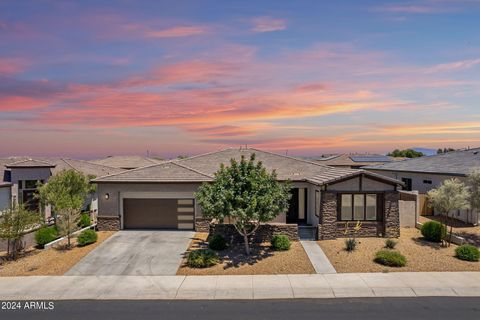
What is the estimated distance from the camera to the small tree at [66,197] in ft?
68.9

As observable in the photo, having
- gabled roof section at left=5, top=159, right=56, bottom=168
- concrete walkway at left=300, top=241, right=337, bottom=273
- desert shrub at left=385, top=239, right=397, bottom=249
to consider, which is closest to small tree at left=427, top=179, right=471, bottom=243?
desert shrub at left=385, top=239, right=397, bottom=249

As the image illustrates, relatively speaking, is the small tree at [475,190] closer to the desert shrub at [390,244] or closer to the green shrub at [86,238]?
the desert shrub at [390,244]

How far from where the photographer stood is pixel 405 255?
60.8 ft

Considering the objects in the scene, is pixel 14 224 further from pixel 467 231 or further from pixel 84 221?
pixel 467 231

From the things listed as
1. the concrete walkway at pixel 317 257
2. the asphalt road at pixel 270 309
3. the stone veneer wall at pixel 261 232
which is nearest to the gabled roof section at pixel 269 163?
the stone veneer wall at pixel 261 232

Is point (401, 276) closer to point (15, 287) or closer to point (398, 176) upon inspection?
point (15, 287)

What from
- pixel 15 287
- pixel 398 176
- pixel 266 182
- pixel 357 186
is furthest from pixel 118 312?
pixel 398 176

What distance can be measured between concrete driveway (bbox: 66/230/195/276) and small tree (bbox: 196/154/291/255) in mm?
3155

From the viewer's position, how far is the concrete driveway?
1717cm

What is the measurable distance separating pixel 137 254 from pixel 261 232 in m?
6.91

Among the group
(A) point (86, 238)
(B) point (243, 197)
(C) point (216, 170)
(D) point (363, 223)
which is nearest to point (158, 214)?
(A) point (86, 238)

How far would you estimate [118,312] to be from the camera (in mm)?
12664

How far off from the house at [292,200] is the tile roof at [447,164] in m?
7.76

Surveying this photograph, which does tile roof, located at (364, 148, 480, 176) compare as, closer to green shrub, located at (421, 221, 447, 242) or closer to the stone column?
green shrub, located at (421, 221, 447, 242)
